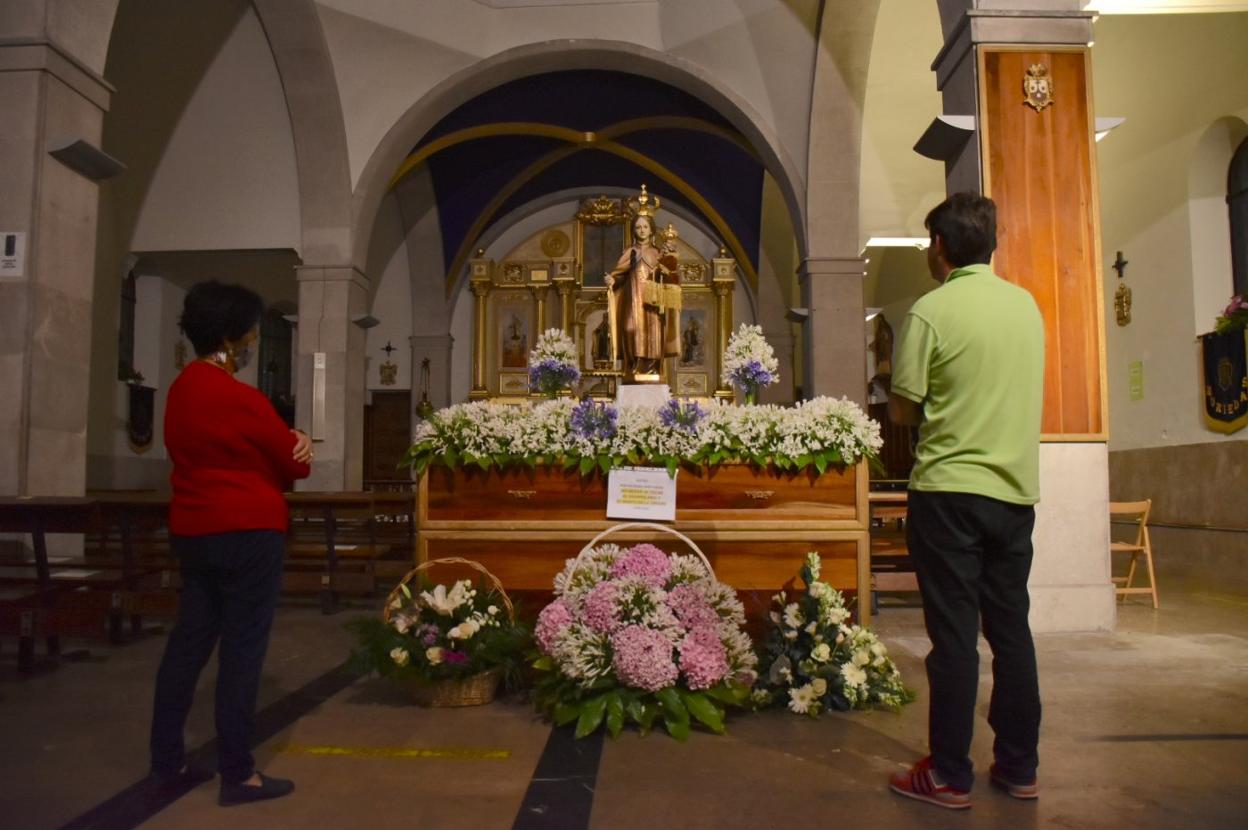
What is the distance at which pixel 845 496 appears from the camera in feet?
14.4

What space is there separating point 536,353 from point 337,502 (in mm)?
2350

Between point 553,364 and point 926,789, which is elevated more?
point 553,364

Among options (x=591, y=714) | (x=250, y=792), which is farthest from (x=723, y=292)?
(x=250, y=792)

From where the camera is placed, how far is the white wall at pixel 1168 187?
8523mm

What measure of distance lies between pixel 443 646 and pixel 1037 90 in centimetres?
471

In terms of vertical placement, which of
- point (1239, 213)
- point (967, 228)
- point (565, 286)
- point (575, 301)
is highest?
point (565, 286)

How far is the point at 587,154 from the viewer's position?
16.7 metres

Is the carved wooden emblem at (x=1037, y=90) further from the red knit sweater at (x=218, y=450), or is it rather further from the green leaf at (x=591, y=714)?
the red knit sweater at (x=218, y=450)

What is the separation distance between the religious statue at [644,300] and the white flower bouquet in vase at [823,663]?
2.32m

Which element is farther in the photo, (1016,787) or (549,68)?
(549,68)

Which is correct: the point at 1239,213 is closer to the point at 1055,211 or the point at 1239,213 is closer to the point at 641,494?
the point at 1055,211

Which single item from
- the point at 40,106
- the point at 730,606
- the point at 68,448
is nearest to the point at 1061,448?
the point at 730,606

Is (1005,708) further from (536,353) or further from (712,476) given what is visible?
(536,353)

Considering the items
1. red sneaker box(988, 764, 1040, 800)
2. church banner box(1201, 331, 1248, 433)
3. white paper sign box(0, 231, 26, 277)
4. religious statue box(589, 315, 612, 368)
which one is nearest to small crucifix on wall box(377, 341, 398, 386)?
religious statue box(589, 315, 612, 368)
